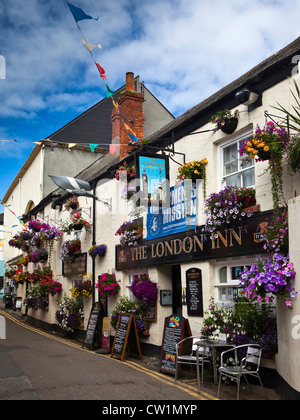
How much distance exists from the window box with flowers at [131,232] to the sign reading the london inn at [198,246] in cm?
19

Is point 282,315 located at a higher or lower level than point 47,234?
lower

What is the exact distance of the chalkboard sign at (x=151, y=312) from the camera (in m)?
10.3

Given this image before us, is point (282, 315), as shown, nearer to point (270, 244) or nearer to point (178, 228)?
point (270, 244)

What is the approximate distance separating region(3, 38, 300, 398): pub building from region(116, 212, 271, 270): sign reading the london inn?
0.02m

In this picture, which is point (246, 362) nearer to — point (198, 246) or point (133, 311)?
point (198, 246)

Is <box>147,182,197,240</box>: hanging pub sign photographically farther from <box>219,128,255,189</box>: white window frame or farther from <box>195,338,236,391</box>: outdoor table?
<box>195,338,236,391</box>: outdoor table

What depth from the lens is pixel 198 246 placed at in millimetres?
8789

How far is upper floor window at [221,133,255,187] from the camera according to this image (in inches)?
317

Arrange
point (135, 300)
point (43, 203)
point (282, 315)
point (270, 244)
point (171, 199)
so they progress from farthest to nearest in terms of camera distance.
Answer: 1. point (43, 203)
2. point (135, 300)
3. point (171, 199)
4. point (270, 244)
5. point (282, 315)

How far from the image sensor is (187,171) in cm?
899

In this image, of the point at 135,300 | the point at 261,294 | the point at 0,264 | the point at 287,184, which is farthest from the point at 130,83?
the point at 0,264

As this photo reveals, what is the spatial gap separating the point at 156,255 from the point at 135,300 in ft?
6.09

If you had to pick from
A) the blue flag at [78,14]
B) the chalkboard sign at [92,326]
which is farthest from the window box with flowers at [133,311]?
the blue flag at [78,14]

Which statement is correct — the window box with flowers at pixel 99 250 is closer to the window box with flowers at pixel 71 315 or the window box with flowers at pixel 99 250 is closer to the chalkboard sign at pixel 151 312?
the window box with flowers at pixel 71 315
